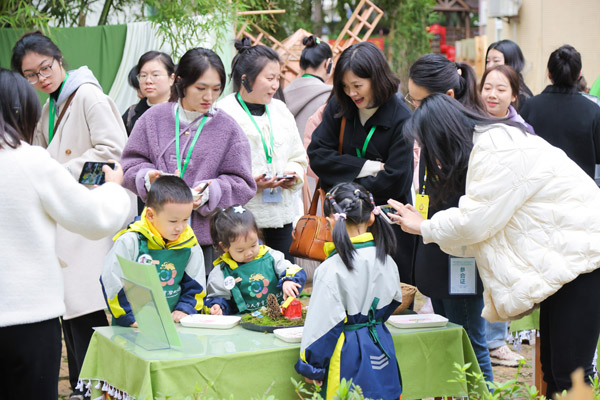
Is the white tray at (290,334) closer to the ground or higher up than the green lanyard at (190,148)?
closer to the ground

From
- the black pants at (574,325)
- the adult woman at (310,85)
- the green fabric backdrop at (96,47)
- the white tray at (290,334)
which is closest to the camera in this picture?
the black pants at (574,325)

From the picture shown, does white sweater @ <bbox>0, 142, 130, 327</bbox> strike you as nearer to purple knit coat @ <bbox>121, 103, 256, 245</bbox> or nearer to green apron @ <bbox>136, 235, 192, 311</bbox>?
green apron @ <bbox>136, 235, 192, 311</bbox>

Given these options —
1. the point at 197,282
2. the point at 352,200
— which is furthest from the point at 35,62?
the point at 352,200

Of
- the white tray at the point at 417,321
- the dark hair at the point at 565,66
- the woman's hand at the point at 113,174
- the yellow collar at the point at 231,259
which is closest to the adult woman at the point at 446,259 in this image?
the white tray at the point at 417,321

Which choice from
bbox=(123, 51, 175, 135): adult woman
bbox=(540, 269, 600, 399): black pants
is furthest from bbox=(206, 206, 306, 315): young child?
bbox=(123, 51, 175, 135): adult woman

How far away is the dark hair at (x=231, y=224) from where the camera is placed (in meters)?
3.60

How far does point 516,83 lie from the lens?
4.77 m

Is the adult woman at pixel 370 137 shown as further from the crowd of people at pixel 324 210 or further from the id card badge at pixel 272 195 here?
the id card badge at pixel 272 195

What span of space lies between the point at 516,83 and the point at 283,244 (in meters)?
1.68

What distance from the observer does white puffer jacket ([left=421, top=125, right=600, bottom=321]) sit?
293cm

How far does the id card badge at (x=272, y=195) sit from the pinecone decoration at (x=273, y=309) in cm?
101

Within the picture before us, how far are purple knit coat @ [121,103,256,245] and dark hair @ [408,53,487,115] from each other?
0.91 m

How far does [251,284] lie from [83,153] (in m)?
1.15

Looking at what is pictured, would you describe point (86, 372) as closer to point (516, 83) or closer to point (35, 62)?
point (35, 62)
